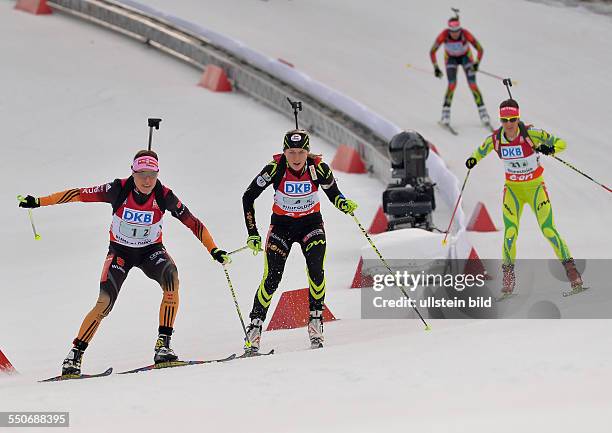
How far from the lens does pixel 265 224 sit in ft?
46.4

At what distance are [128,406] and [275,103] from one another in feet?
40.9

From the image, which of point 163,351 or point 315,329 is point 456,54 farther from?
point 163,351

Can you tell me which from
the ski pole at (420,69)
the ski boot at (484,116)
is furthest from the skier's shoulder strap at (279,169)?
the ski pole at (420,69)

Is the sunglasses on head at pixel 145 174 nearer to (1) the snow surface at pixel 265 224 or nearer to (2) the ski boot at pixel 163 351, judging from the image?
(2) the ski boot at pixel 163 351

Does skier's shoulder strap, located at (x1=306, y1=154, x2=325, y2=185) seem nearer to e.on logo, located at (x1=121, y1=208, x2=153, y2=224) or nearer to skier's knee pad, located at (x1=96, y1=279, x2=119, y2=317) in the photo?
e.on logo, located at (x1=121, y1=208, x2=153, y2=224)

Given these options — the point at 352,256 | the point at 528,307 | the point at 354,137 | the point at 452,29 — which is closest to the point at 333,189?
the point at 528,307

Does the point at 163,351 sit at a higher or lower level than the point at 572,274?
lower

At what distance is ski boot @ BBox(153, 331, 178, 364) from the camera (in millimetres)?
8438

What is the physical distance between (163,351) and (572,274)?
13.4 ft

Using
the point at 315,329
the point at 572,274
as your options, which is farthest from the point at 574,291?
the point at 315,329

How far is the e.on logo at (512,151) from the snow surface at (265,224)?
200 centimetres

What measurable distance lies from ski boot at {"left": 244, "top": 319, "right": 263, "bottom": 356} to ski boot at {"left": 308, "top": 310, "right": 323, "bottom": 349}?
404 mm

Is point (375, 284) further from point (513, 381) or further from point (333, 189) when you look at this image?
point (513, 381)

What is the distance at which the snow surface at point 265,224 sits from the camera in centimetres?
657
